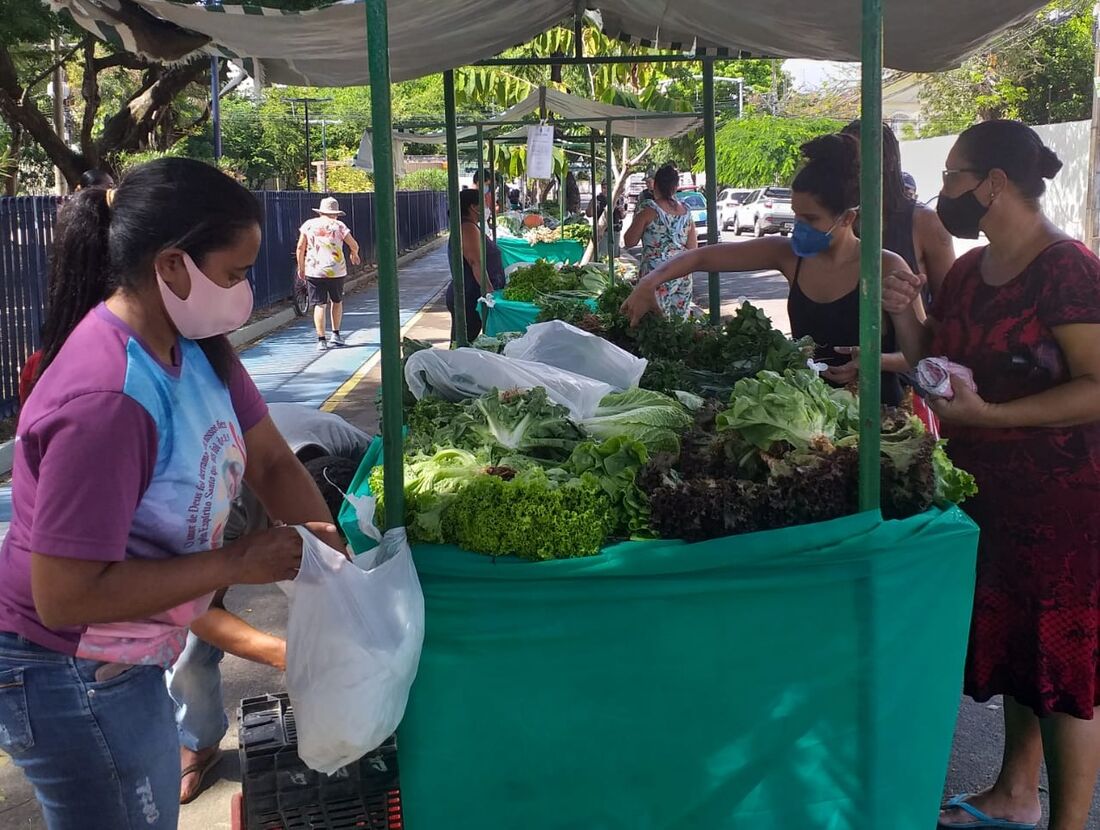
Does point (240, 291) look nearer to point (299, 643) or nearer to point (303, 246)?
point (299, 643)

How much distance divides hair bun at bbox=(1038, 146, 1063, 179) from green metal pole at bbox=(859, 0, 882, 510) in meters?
0.79

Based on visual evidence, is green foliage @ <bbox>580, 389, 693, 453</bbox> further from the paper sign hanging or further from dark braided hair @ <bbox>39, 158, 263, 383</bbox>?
the paper sign hanging

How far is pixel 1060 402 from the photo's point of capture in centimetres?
277

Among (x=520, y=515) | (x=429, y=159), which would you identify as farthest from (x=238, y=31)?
(x=429, y=159)

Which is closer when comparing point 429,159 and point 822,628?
point 822,628

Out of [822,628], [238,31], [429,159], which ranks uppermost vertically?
[429,159]

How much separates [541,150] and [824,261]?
6251mm

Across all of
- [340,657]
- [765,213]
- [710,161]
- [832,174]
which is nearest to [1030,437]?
[832,174]

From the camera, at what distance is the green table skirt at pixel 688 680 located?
2.43 meters

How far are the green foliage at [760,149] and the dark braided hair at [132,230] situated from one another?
130ft

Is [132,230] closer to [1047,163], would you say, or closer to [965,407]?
[965,407]

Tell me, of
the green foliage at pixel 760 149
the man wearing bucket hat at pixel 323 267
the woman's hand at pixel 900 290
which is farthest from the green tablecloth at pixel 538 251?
the green foliage at pixel 760 149

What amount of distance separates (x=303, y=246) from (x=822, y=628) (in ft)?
41.7

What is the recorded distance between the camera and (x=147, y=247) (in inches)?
73.6
